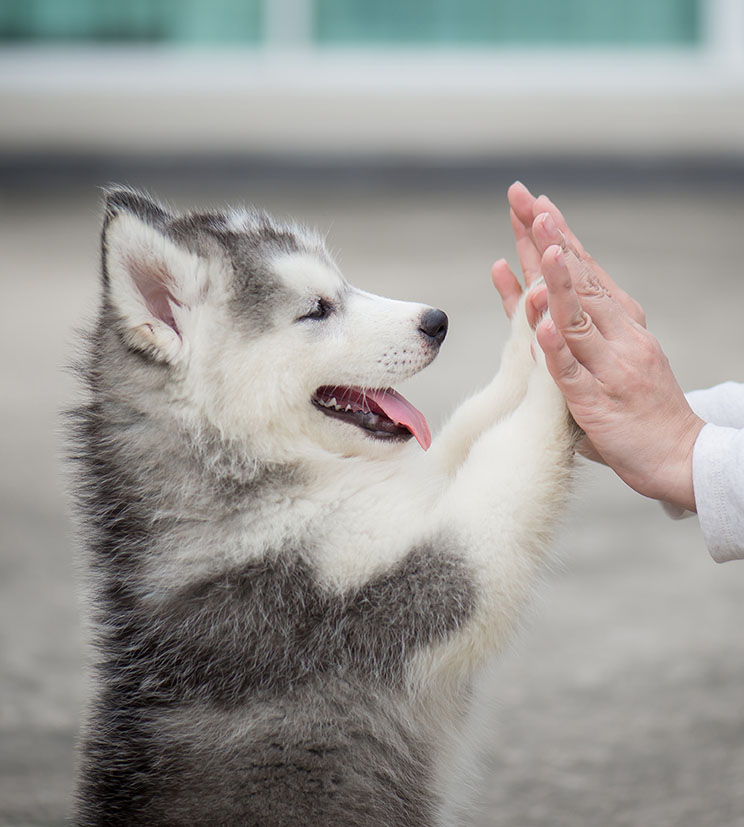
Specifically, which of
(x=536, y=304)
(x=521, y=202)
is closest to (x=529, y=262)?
(x=521, y=202)

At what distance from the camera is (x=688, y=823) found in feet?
11.8

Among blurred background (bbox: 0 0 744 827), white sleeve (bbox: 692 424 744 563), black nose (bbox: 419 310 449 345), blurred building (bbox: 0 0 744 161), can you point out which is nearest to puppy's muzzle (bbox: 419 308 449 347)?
black nose (bbox: 419 310 449 345)

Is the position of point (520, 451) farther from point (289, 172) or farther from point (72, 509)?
point (289, 172)

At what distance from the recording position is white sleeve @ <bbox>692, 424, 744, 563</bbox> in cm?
251

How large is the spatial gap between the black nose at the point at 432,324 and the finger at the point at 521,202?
1.50ft

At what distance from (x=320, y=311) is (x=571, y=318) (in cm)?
70

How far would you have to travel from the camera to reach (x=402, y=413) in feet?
9.36

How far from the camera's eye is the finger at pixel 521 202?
3059 mm

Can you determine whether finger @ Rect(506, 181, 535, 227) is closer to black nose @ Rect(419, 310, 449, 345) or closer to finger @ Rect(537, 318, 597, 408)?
black nose @ Rect(419, 310, 449, 345)

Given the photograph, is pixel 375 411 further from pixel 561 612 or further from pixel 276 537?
pixel 561 612

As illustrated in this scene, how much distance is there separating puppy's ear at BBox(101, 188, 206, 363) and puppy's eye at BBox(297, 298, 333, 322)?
0.93ft

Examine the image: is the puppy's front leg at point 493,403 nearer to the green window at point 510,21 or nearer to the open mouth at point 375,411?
the open mouth at point 375,411

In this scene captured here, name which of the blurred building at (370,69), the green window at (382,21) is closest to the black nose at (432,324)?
the blurred building at (370,69)

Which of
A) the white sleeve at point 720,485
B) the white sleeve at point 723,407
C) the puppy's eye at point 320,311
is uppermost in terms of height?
the puppy's eye at point 320,311
